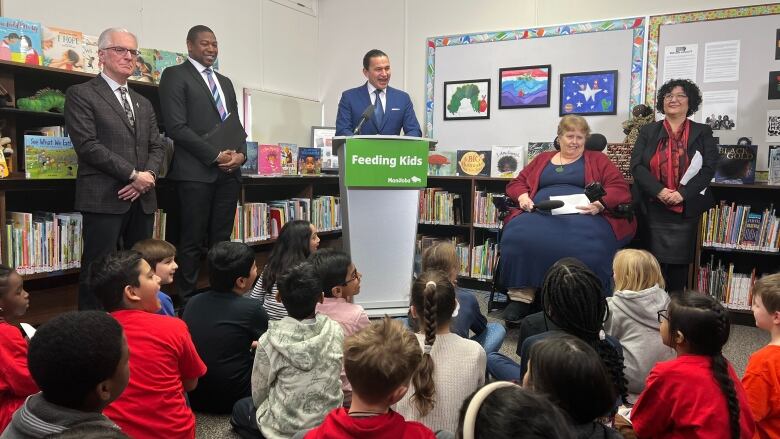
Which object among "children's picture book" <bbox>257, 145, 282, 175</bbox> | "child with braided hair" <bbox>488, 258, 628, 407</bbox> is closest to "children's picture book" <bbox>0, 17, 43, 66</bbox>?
"children's picture book" <bbox>257, 145, 282, 175</bbox>

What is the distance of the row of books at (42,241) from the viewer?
3.10 metres

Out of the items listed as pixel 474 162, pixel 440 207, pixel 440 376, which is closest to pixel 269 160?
pixel 440 207

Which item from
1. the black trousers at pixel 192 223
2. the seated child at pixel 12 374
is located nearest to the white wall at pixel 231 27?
the black trousers at pixel 192 223

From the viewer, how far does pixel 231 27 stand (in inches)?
199

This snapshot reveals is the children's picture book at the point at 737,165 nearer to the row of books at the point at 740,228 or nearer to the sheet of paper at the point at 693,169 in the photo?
the row of books at the point at 740,228

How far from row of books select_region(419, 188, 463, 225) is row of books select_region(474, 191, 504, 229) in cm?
16

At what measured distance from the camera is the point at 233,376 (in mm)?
2305

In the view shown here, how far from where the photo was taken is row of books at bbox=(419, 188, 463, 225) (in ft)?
16.6

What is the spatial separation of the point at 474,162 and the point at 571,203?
1.70 metres

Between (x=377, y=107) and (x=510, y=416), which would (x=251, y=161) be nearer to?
(x=377, y=107)

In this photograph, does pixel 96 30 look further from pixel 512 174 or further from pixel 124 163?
pixel 512 174

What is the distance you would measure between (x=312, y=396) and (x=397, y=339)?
0.69 meters

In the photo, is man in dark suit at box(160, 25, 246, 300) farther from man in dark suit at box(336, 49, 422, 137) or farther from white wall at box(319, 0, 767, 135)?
white wall at box(319, 0, 767, 135)

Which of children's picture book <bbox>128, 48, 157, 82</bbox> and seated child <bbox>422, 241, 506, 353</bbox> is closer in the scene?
seated child <bbox>422, 241, 506, 353</bbox>
